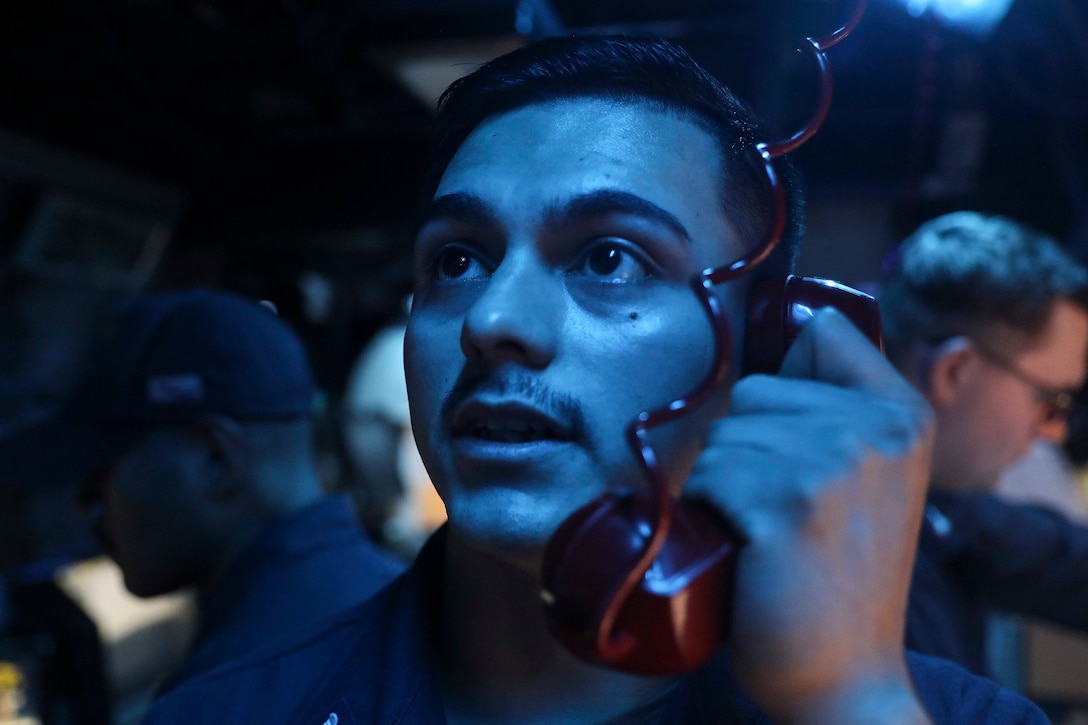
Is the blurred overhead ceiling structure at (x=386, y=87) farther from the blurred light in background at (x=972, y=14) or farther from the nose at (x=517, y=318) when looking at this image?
the nose at (x=517, y=318)

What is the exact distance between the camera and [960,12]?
86.7 inches

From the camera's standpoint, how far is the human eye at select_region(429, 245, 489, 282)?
95cm

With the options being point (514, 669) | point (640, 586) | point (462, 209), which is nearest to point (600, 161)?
point (462, 209)

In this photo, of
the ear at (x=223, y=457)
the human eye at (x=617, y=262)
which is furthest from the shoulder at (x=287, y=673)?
the ear at (x=223, y=457)

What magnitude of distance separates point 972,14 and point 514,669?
220 cm

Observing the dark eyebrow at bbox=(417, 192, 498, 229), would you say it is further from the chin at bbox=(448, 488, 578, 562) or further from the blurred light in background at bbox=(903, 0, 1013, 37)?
the blurred light in background at bbox=(903, 0, 1013, 37)

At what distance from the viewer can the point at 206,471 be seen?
192cm

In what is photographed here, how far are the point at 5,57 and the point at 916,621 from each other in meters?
2.95

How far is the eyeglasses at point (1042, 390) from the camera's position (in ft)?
6.33

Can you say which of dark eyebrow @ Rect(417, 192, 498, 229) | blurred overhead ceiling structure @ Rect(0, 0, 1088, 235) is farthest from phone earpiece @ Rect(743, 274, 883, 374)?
blurred overhead ceiling structure @ Rect(0, 0, 1088, 235)

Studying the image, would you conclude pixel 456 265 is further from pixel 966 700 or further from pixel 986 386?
pixel 986 386

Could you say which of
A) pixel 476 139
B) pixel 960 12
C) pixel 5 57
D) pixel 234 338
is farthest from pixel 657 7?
pixel 5 57

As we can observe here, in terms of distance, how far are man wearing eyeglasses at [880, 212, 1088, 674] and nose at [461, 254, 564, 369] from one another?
1379 millimetres

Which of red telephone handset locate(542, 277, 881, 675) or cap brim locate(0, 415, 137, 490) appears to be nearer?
red telephone handset locate(542, 277, 881, 675)
